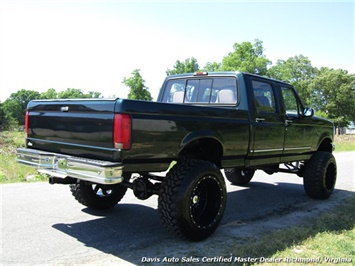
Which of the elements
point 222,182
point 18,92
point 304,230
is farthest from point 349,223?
point 18,92

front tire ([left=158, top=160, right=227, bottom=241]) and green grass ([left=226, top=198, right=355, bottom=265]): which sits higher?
front tire ([left=158, top=160, right=227, bottom=241])

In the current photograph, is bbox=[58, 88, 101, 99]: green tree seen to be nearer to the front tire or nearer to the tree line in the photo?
the tree line

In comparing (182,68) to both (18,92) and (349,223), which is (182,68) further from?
(18,92)

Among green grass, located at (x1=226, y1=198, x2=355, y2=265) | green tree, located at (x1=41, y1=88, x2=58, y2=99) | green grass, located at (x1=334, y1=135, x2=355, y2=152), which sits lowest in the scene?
green grass, located at (x1=226, y1=198, x2=355, y2=265)

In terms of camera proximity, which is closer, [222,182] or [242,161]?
[222,182]

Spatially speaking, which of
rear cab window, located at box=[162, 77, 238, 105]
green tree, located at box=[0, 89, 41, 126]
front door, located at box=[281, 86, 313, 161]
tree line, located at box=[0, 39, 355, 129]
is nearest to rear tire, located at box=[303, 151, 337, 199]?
front door, located at box=[281, 86, 313, 161]

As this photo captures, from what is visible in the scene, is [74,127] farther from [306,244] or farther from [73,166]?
[306,244]

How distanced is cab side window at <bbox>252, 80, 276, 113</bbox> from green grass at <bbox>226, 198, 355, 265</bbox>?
1.80 m

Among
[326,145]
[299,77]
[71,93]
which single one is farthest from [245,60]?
[71,93]

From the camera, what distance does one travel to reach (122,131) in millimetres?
3576

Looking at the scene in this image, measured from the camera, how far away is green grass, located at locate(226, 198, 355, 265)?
12.4 feet

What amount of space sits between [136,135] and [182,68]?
184 feet

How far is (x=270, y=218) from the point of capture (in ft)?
17.8

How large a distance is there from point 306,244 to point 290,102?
2.91 metres
